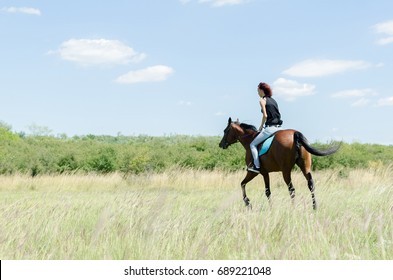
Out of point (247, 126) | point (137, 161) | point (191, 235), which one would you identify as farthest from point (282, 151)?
point (137, 161)

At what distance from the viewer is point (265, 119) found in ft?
37.3

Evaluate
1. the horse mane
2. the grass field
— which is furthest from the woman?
the grass field

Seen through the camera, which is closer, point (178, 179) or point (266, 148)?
point (266, 148)

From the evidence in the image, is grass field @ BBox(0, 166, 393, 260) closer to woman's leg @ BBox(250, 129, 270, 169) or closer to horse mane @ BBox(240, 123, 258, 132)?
woman's leg @ BBox(250, 129, 270, 169)

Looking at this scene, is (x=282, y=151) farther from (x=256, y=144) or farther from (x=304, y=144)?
(x=256, y=144)

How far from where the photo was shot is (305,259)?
439cm

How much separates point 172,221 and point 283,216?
1.23 m

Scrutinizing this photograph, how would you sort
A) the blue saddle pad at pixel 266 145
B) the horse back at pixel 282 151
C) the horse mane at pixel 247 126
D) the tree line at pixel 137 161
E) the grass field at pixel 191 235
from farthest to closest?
the tree line at pixel 137 161 → the horse mane at pixel 247 126 → the blue saddle pad at pixel 266 145 → the horse back at pixel 282 151 → the grass field at pixel 191 235

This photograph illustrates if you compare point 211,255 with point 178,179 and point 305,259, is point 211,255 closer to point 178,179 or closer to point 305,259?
point 305,259

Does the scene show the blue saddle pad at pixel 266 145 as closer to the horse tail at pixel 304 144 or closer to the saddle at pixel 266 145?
the saddle at pixel 266 145

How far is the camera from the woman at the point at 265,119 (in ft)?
37.1

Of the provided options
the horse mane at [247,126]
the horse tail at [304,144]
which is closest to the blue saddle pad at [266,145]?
the horse tail at [304,144]

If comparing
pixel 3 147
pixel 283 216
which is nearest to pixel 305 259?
pixel 283 216

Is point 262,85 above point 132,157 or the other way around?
above
